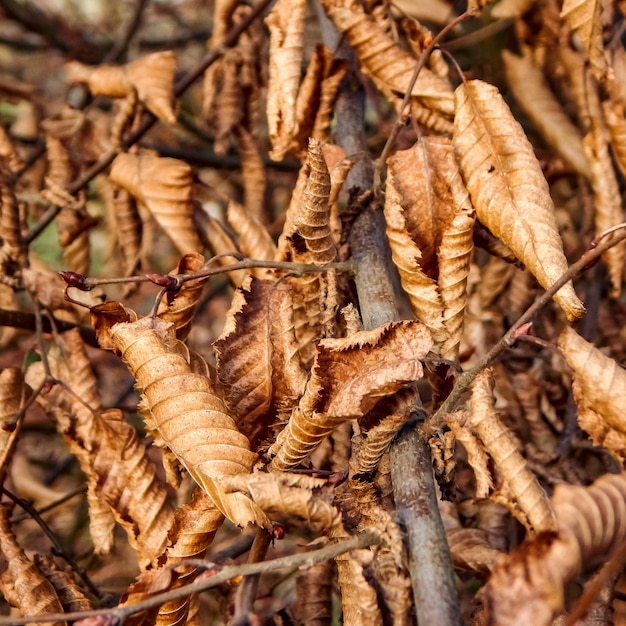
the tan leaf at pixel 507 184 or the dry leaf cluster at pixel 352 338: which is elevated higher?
the tan leaf at pixel 507 184

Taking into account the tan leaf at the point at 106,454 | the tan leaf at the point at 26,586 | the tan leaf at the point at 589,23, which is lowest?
the tan leaf at the point at 26,586

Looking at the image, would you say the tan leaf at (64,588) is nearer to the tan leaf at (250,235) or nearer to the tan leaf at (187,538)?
the tan leaf at (187,538)

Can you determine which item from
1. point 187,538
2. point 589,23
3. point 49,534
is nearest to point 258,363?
point 187,538

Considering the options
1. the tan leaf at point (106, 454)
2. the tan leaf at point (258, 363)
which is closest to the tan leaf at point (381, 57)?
the tan leaf at point (258, 363)

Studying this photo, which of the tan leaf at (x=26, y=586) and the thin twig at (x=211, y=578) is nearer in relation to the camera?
the thin twig at (x=211, y=578)

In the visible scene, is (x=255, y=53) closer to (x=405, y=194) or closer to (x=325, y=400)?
(x=405, y=194)

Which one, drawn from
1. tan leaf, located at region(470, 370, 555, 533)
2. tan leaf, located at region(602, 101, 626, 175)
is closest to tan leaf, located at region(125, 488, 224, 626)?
tan leaf, located at region(470, 370, 555, 533)

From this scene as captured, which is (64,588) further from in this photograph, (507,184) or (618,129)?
(618,129)
